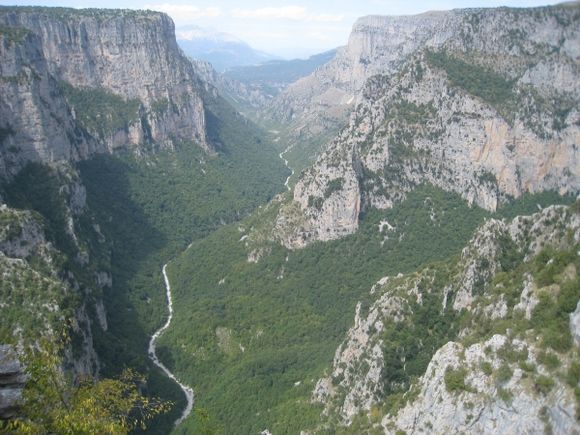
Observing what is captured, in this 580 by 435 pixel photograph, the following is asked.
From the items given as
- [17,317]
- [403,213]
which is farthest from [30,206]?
[403,213]

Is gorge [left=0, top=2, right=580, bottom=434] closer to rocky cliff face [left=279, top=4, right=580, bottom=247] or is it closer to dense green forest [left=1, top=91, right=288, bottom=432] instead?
rocky cliff face [left=279, top=4, right=580, bottom=247]

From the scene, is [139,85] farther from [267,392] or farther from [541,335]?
[541,335]

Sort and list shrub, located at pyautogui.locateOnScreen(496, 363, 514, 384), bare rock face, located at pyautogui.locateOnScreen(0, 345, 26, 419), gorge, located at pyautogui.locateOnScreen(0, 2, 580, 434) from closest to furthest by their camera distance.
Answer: bare rock face, located at pyautogui.locateOnScreen(0, 345, 26, 419) → shrub, located at pyautogui.locateOnScreen(496, 363, 514, 384) → gorge, located at pyautogui.locateOnScreen(0, 2, 580, 434)

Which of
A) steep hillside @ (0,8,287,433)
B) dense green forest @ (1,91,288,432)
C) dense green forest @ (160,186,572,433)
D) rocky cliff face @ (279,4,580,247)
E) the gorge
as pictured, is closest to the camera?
the gorge

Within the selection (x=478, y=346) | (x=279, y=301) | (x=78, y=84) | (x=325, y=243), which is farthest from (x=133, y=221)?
(x=478, y=346)

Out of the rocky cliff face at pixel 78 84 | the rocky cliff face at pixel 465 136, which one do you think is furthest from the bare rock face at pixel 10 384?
the rocky cliff face at pixel 465 136

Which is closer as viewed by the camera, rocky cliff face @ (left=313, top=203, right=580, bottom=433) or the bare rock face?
the bare rock face

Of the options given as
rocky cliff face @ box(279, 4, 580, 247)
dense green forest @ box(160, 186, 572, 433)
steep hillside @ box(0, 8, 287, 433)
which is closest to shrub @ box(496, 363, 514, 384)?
steep hillside @ box(0, 8, 287, 433)

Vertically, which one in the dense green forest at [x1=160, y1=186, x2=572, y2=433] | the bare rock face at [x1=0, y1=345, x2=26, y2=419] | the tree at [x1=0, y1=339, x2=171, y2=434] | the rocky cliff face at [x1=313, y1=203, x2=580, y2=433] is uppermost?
the bare rock face at [x1=0, y1=345, x2=26, y2=419]
